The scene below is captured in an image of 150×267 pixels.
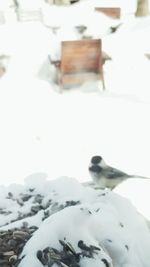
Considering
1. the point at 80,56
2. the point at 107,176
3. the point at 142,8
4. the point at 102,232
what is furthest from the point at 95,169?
the point at 142,8

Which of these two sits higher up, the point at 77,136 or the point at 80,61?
the point at 80,61

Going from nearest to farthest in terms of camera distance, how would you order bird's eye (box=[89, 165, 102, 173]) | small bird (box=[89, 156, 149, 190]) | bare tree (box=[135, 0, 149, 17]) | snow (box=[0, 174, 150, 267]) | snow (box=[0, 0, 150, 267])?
1. snow (box=[0, 174, 150, 267])
2. snow (box=[0, 0, 150, 267])
3. small bird (box=[89, 156, 149, 190])
4. bird's eye (box=[89, 165, 102, 173])
5. bare tree (box=[135, 0, 149, 17])

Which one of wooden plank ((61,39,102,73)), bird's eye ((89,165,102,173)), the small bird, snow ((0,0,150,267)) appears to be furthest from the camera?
wooden plank ((61,39,102,73))

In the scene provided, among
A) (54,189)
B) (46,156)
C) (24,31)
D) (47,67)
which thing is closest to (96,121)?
(46,156)

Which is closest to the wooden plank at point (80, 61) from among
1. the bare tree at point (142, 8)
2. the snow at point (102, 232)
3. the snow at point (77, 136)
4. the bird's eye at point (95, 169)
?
the snow at point (77, 136)

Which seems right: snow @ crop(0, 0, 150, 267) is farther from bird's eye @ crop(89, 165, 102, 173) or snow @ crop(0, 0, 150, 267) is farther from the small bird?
bird's eye @ crop(89, 165, 102, 173)

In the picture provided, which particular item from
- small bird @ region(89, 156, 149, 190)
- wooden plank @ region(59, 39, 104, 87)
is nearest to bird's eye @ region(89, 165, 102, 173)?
small bird @ region(89, 156, 149, 190)

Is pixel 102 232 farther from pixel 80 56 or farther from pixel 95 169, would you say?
pixel 80 56

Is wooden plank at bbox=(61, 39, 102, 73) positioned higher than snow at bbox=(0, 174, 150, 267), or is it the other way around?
snow at bbox=(0, 174, 150, 267)

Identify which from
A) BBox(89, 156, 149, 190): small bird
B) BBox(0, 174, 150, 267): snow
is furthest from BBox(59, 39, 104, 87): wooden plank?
BBox(0, 174, 150, 267): snow

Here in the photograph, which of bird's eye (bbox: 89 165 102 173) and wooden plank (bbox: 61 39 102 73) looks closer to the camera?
bird's eye (bbox: 89 165 102 173)
